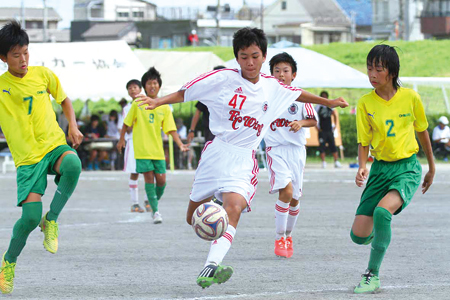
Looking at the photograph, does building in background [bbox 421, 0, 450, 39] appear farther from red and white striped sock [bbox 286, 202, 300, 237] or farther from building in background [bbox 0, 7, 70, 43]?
red and white striped sock [bbox 286, 202, 300, 237]

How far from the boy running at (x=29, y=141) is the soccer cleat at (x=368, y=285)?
2.51 meters

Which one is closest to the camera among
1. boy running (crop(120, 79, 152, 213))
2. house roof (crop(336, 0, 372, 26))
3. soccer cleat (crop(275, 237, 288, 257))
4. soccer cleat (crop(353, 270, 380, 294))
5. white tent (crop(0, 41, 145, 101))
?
soccer cleat (crop(353, 270, 380, 294))

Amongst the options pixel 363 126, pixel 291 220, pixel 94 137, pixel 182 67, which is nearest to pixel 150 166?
pixel 291 220

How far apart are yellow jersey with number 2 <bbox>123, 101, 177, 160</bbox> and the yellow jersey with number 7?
15.4 ft

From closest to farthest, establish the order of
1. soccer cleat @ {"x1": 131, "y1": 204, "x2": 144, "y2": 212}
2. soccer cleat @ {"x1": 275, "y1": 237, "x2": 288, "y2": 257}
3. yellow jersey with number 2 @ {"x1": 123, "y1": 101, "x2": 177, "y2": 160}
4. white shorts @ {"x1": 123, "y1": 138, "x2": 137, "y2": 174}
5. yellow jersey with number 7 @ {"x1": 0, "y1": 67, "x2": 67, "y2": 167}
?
1. yellow jersey with number 7 @ {"x1": 0, "y1": 67, "x2": 67, "y2": 167}
2. soccer cleat @ {"x1": 275, "y1": 237, "x2": 288, "y2": 257}
3. yellow jersey with number 2 @ {"x1": 123, "y1": 101, "x2": 177, "y2": 160}
4. white shorts @ {"x1": 123, "y1": 138, "x2": 137, "y2": 174}
5. soccer cleat @ {"x1": 131, "y1": 204, "x2": 144, "y2": 212}

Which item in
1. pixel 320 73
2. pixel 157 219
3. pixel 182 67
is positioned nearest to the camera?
pixel 157 219

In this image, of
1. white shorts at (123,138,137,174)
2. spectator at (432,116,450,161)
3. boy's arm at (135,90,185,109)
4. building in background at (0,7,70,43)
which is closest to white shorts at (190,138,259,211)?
boy's arm at (135,90,185,109)

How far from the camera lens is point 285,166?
8891mm

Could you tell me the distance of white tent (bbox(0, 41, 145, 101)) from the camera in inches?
888

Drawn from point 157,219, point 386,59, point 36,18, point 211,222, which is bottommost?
point 157,219

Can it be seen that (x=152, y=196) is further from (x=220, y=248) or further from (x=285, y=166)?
(x=220, y=248)

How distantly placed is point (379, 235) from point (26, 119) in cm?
304

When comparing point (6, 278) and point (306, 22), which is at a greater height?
point (306, 22)

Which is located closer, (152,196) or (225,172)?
(225,172)
